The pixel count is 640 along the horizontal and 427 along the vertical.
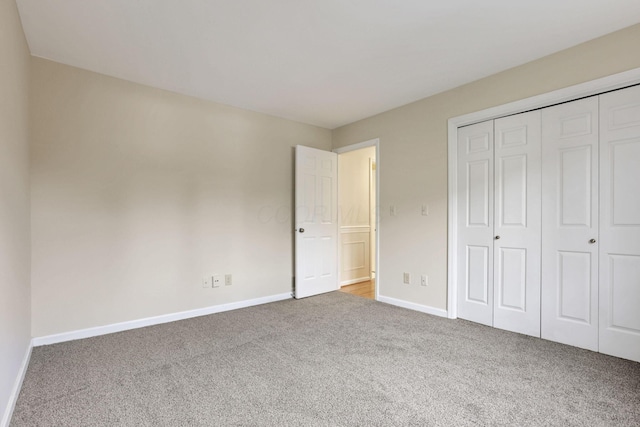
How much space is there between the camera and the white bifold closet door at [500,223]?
8.97 ft

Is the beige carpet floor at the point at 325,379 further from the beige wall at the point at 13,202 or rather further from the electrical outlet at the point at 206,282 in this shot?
the electrical outlet at the point at 206,282

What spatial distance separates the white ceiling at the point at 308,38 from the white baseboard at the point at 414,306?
2377 mm

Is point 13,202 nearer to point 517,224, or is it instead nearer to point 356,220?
point 517,224

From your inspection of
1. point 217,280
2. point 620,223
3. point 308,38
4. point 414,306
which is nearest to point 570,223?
point 620,223

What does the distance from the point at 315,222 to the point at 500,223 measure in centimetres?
226

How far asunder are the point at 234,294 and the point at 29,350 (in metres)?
1.79

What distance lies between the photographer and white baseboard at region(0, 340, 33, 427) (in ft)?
5.08

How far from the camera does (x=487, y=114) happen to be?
2.96 meters

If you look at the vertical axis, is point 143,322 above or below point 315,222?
below

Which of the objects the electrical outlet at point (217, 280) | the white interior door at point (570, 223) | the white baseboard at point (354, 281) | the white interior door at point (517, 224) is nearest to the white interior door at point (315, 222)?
the white baseboard at point (354, 281)

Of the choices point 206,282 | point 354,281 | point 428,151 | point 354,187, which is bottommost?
point 354,281

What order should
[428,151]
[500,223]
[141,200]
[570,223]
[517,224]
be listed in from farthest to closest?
[428,151]
[141,200]
[500,223]
[517,224]
[570,223]

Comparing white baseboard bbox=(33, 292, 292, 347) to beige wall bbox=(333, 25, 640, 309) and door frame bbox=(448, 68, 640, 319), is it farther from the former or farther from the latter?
door frame bbox=(448, 68, 640, 319)

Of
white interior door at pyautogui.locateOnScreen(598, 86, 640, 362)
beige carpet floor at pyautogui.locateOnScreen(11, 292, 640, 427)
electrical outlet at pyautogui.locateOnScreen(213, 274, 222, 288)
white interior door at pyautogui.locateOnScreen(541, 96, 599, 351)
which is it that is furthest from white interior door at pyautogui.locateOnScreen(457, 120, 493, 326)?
electrical outlet at pyautogui.locateOnScreen(213, 274, 222, 288)
